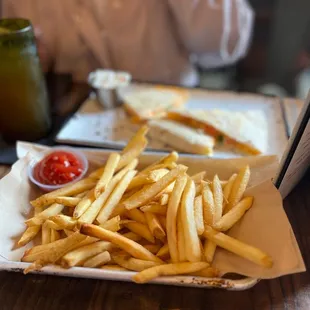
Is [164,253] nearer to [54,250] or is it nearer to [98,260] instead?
[98,260]

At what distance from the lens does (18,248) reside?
4.09 ft

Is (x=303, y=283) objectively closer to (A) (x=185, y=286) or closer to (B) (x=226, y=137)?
(A) (x=185, y=286)

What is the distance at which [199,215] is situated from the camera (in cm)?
119

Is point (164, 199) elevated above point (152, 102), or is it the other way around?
point (164, 199)

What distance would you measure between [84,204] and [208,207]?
382 mm

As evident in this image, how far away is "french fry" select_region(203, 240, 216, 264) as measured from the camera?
1121mm

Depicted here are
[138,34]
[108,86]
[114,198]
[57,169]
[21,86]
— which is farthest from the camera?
[138,34]

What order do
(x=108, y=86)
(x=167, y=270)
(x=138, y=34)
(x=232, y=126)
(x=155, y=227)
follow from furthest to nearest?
(x=138, y=34) → (x=108, y=86) → (x=232, y=126) → (x=155, y=227) → (x=167, y=270)

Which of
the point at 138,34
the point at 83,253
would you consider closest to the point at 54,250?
the point at 83,253

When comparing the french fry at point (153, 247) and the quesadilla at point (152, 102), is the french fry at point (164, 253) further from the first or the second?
the quesadilla at point (152, 102)

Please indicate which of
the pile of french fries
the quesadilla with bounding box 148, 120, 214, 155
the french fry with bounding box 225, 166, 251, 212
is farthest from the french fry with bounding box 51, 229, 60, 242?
the quesadilla with bounding box 148, 120, 214, 155

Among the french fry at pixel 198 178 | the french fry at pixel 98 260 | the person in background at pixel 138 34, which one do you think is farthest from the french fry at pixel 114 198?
the person in background at pixel 138 34

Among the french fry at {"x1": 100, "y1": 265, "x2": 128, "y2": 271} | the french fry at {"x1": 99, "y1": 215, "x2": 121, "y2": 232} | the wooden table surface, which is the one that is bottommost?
the wooden table surface

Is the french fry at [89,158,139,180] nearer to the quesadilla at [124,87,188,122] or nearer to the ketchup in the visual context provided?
the ketchup
